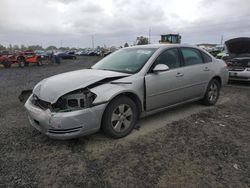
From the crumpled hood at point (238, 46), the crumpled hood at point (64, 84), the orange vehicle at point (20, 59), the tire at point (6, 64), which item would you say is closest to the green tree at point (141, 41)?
the orange vehicle at point (20, 59)

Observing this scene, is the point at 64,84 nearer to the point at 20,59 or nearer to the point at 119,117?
the point at 119,117

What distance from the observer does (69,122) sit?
3082mm

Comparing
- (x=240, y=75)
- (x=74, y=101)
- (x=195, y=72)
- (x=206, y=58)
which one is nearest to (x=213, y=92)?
(x=206, y=58)

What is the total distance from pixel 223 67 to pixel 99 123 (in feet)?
12.6

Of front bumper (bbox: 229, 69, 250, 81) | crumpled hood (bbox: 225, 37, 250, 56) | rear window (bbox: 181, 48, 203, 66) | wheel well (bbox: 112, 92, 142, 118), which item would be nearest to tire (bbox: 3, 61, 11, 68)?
crumpled hood (bbox: 225, 37, 250, 56)

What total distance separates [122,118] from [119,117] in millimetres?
68

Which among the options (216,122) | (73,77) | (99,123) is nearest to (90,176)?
(99,123)

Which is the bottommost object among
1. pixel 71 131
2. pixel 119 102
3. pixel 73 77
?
pixel 71 131

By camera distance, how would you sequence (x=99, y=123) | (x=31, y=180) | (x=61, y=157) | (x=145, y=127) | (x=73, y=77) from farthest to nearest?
(x=145, y=127)
(x=73, y=77)
(x=99, y=123)
(x=61, y=157)
(x=31, y=180)

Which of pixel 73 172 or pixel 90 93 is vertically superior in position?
pixel 90 93

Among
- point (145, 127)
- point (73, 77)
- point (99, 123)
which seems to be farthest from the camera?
point (145, 127)

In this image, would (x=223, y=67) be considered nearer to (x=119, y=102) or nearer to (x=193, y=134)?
(x=193, y=134)

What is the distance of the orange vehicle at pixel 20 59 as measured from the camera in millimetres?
19938

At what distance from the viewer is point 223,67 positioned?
225 inches
